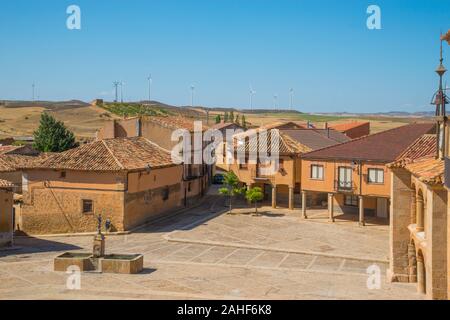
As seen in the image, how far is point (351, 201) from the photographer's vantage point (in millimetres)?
43031

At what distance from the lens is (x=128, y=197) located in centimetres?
3656

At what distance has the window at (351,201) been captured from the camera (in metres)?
42.8

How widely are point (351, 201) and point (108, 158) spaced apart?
1890 cm

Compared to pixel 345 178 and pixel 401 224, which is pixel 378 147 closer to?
pixel 345 178

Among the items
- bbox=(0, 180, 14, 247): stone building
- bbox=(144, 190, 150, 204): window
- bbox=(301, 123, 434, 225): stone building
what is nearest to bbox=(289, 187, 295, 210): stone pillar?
bbox=(301, 123, 434, 225): stone building

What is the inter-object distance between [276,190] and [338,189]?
29.8ft

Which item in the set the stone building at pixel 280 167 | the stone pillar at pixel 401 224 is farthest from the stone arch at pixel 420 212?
the stone building at pixel 280 167

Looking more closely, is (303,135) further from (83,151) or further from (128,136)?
(83,151)

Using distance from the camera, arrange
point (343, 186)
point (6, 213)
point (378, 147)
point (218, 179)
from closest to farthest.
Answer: point (6, 213) → point (378, 147) → point (343, 186) → point (218, 179)

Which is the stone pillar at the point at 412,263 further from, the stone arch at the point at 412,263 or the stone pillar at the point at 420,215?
the stone pillar at the point at 420,215

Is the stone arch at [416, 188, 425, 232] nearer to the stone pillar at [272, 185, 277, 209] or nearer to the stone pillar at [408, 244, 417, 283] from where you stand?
the stone pillar at [408, 244, 417, 283]

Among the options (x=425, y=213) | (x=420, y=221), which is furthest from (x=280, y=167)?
(x=425, y=213)
